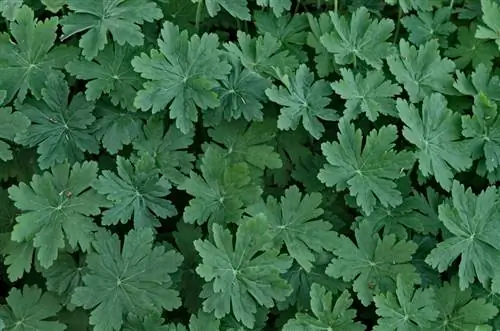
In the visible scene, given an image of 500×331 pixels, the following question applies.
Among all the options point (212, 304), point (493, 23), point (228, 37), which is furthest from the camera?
point (228, 37)

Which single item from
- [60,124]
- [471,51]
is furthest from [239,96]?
[471,51]

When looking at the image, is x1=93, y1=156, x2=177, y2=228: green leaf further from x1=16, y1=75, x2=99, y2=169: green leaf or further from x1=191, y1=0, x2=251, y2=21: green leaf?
x1=191, y1=0, x2=251, y2=21: green leaf

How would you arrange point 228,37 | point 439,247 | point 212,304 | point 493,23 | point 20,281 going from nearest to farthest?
point 212,304
point 439,247
point 20,281
point 493,23
point 228,37

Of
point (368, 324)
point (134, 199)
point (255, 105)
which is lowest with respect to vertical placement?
point (368, 324)

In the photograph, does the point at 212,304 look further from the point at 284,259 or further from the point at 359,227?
the point at 359,227

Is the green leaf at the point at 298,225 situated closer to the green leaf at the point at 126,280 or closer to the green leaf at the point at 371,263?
the green leaf at the point at 371,263

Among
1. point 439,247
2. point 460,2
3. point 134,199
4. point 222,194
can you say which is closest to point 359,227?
point 439,247

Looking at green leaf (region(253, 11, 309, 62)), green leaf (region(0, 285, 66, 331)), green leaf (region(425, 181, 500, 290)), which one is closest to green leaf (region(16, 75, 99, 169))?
green leaf (region(0, 285, 66, 331))

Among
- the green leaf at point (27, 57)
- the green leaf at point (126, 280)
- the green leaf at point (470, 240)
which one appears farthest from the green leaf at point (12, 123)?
the green leaf at point (470, 240)
